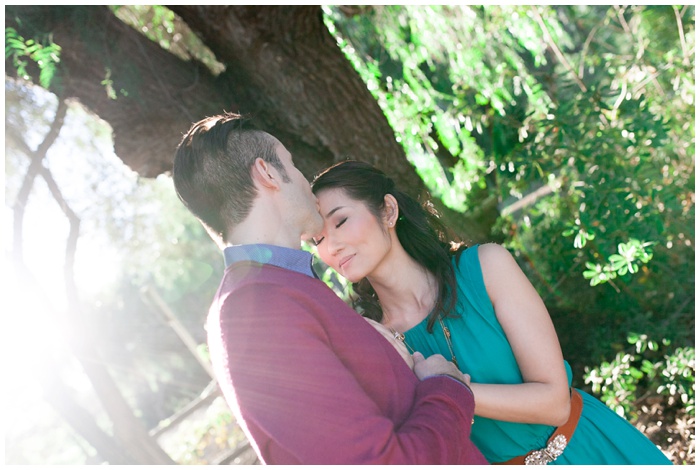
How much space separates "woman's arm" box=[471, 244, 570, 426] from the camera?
2121mm

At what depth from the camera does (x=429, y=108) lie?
5.11 meters

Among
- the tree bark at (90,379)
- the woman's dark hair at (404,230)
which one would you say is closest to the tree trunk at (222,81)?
the woman's dark hair at (404,230)

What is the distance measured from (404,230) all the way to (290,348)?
127 centimetres

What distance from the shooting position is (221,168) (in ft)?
6.26

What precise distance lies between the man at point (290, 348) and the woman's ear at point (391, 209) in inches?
24.5

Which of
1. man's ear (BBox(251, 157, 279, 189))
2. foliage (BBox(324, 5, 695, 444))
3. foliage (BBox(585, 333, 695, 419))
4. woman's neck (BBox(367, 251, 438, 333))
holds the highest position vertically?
man's ear (BBox(251, 157, 279, 189))

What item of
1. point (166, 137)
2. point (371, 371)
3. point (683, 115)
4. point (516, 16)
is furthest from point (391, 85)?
point (371, 371)

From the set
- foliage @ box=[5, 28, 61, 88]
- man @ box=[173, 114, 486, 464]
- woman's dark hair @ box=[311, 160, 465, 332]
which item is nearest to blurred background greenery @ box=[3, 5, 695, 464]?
foliage @ box=[5, 28, 61, 88]

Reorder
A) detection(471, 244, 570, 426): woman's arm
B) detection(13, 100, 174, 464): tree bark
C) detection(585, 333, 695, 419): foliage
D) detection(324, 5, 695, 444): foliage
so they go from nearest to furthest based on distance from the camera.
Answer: detection(471, 244, 570, 426): woman's arm
detection(585, 333, 695, 419): foliage
detection(324, 5, 695, 444): foliage
detection(13, 100, 174, 464): tree bark

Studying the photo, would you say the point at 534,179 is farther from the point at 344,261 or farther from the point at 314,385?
the point at 314,385

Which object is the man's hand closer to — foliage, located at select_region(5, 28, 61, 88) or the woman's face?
the woman's face

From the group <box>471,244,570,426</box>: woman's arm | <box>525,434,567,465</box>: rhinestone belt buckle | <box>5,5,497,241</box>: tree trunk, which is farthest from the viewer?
<box>5,5,497,241</box>: tree trunk

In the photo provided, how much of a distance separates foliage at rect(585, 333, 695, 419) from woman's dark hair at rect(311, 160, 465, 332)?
211 centimetres

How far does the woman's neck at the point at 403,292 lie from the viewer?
2555 mm
